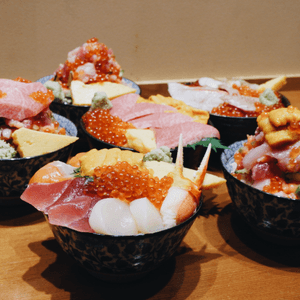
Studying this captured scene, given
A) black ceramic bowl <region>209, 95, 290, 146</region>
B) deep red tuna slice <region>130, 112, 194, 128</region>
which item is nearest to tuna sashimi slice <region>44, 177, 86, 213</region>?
deep red tuna slice <region>130, 112, 194, 128</region>

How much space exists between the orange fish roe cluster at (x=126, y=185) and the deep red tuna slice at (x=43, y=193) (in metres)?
0.07

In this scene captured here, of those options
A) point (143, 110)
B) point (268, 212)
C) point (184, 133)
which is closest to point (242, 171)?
point (268, 212)

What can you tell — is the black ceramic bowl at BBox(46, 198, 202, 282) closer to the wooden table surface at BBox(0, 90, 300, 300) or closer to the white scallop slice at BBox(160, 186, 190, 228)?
the white scallop slice at BBox(160, 186, 190, 228)

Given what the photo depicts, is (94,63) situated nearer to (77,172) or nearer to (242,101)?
(242,101)

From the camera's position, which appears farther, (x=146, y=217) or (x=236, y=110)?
(x=236, y=110)

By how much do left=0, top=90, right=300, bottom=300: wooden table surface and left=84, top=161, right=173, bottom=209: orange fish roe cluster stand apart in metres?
0.26

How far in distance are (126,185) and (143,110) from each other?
2.25ft

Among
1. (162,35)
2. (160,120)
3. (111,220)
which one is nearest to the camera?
(111,220)

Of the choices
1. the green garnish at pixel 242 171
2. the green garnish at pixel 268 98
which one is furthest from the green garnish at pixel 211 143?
the green garnish at pixel 268 98

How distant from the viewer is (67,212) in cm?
78

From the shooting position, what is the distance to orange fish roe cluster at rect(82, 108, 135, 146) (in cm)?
125

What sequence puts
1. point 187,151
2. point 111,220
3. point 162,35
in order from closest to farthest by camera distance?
point 111,220 < point 187,151 < point 162,35

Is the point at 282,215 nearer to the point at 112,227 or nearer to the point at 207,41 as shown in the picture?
the point at 112,227

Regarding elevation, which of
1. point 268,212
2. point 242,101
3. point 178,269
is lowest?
point 178,269
